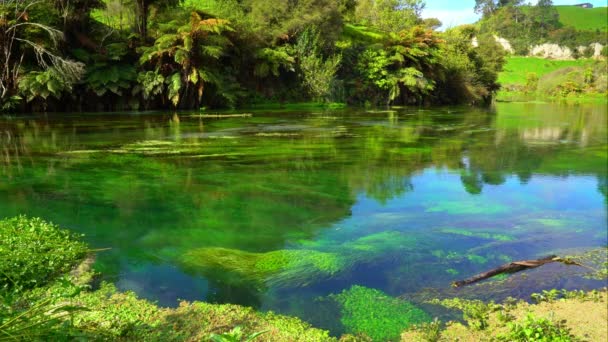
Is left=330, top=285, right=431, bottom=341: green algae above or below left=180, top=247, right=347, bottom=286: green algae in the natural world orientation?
below

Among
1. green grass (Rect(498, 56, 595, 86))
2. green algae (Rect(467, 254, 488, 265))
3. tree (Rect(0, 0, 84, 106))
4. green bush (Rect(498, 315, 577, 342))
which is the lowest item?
green algae (Rect(467, 254, 488, 265))

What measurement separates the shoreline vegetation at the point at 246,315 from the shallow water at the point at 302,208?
0.63ft

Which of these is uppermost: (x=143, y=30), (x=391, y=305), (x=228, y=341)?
(x=143, y=30)

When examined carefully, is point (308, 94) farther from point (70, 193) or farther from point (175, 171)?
point (70, 193)

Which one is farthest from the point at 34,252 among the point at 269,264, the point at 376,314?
the point at 376,314

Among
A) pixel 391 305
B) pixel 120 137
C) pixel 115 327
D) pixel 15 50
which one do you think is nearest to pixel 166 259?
pixel 115 327

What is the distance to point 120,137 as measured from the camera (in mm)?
11406

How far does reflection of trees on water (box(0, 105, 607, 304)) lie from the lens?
489 cm

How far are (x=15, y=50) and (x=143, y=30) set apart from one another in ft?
17.8

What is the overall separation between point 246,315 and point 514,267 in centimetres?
234

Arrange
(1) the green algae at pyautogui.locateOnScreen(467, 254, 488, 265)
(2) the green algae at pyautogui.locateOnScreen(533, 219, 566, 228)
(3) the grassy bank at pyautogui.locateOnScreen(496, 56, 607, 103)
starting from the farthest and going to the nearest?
1. (3) the grassy bank at pyautogui.locateOnScreen(496, 56, 607, 103)
2. (2) the green algae at pyautogui.locateOnScreen(533, 219, 566, 228)
3. (1) the green algae at pyautogui.locateOnScreen(467, 254, 488, 265)

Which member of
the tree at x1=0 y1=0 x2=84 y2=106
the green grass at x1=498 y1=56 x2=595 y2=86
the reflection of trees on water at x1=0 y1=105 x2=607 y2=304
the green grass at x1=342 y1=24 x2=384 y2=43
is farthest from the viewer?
the green grass at x1=498 y1=56 x2=595 y2=86

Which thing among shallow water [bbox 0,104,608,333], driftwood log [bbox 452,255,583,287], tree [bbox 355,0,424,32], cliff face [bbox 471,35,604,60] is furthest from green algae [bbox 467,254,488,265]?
cliff face [bbox 471,35,604,60]

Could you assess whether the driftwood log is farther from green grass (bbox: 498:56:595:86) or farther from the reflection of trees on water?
green grass (bbox: 498:56:595:86)
